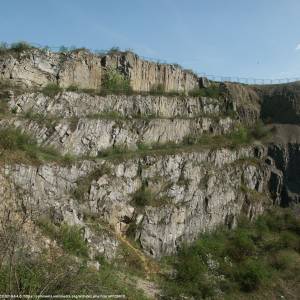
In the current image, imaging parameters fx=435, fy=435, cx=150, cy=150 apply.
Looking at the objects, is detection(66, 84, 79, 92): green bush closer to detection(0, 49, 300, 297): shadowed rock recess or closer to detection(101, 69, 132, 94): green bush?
detection(0, 49, 300, 297): shadowed rock recess

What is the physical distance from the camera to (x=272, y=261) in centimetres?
2223

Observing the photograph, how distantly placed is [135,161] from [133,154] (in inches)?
23.0

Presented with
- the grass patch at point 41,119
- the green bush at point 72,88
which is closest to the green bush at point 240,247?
the grass patch at point 41,119

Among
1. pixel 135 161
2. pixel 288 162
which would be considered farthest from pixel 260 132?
pixel 135 161

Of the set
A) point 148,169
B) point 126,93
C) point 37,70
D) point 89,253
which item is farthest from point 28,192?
point 126,93

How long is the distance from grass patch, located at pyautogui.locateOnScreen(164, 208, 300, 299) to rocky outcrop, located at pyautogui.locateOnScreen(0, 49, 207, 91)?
1124 centimetres

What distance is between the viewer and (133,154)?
80.4ft

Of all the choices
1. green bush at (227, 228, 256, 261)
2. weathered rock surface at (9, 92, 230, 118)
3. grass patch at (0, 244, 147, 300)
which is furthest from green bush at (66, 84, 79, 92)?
grass patch at (0, 244, 147, 300)

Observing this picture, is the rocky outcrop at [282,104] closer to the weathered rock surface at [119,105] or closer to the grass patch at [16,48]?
the weathered rock surface at [119,105]

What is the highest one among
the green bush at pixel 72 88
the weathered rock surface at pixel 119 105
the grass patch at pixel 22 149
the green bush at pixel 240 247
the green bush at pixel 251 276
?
the green bush at pixel 72 88

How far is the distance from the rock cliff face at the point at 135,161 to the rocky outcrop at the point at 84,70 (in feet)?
0.21

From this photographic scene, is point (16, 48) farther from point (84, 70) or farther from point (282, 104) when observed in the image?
point (282, 104)

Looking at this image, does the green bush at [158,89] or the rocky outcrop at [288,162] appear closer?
the green bush at [158,89]

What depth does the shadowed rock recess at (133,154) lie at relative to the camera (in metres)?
20.0
